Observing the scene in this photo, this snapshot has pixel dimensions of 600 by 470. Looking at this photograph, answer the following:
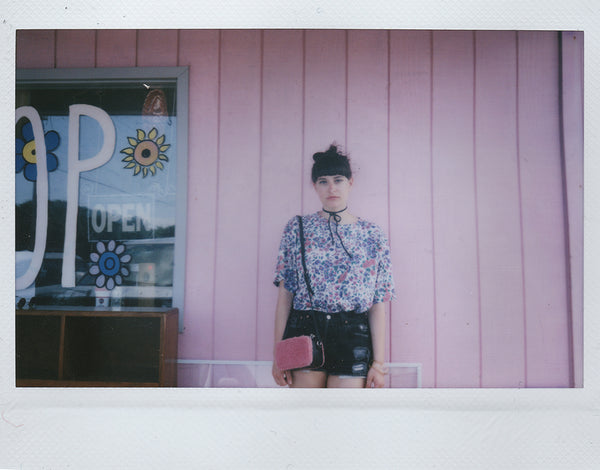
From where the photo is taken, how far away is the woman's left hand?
2.05 meters

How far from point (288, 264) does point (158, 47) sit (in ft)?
4.86

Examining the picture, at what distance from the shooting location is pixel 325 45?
A: 2.22 metres

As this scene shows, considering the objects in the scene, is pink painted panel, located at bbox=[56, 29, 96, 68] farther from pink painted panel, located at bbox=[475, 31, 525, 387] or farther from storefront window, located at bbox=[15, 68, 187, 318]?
pink painted panel, located at bbox=[475, 31, 525, 387]

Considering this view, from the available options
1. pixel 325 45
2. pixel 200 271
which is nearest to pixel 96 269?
pixel 200 271

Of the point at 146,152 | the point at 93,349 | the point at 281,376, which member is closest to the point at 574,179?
the point at 281,376

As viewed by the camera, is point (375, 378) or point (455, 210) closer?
point (375, 378)

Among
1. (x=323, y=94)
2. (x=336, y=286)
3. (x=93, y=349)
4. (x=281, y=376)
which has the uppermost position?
(x=323, y=94)

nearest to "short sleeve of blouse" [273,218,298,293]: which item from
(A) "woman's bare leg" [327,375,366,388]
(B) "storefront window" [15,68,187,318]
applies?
(A) "woman's bare leg" [327,375,366,388]

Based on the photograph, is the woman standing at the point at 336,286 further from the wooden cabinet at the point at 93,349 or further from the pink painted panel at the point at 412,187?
the wooden cabinet at the point at 93,349

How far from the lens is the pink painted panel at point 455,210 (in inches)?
86.5

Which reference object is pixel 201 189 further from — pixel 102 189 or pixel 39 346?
pixel 39 346

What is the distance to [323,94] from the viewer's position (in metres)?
2.21

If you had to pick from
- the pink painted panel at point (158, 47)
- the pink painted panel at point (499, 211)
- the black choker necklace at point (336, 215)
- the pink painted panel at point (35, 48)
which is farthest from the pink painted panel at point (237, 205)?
the pink painted panel at point (499, 211)
